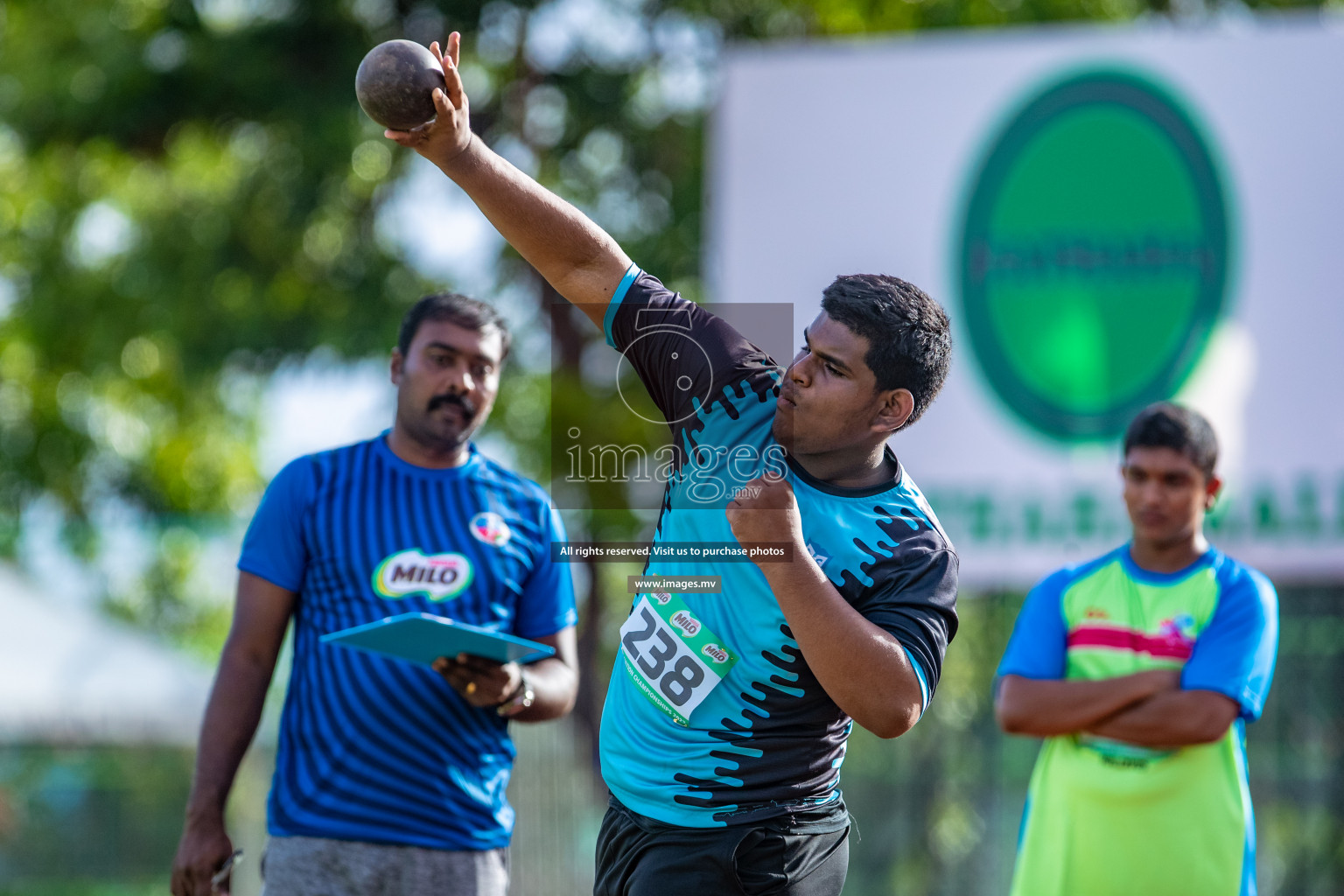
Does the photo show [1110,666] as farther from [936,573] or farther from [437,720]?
[437,720]

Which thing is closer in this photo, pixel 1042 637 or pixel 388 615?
pixel 388 615

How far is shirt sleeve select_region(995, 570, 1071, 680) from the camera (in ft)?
12.7

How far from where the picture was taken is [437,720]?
352cm

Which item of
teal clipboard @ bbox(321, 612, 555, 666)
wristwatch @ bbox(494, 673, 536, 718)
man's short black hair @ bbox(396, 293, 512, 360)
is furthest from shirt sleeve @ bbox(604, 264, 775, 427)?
man's short black hair @ bbox(396, 293, 512, 360)

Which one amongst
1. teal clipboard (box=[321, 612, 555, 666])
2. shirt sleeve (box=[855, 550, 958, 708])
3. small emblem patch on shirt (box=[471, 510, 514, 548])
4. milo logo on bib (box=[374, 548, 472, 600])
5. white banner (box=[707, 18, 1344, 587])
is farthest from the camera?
white banner (box=[707, 18, 1344, 587])

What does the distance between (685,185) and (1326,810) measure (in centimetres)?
585

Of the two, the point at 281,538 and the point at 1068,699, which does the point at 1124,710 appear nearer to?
the point at 1068,699

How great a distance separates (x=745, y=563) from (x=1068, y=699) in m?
1.59

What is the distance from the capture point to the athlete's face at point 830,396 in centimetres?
256

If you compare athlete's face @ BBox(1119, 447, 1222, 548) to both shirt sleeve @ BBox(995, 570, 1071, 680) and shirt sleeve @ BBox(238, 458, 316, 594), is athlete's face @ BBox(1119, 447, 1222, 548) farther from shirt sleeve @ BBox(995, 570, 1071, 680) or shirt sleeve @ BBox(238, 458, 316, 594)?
shirt sleeve @ BBox(238, 458, 316, 594)

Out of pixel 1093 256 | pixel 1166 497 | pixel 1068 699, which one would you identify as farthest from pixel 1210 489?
pixel 1093 256

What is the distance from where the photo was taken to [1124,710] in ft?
12.1

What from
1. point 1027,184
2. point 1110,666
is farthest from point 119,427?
point 1110,666

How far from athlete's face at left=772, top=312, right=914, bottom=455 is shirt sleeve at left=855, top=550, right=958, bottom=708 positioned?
0.27 m
